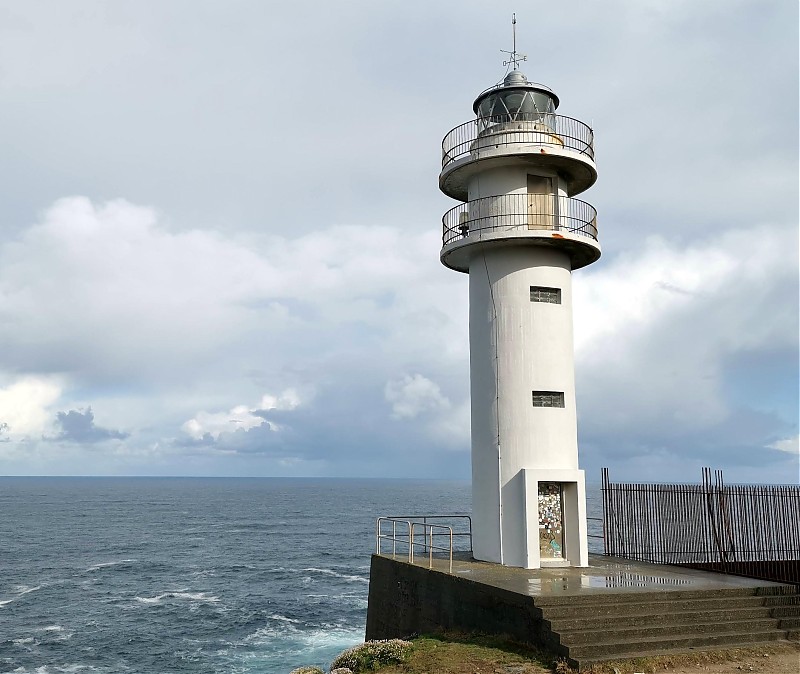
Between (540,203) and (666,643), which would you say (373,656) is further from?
(540,203)

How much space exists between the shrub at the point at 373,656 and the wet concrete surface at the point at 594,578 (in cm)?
235

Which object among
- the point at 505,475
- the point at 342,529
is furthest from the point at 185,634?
the point at 342,529

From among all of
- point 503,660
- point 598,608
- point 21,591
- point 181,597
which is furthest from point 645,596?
point 21,591

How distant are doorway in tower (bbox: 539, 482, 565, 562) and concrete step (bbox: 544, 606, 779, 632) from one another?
539cm

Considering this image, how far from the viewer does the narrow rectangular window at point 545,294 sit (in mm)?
20125

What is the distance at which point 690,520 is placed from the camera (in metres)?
20.4

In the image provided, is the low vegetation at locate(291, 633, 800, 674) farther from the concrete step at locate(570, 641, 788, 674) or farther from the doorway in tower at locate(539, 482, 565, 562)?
the doorway in tower at locate(539, 482, 565, 562)

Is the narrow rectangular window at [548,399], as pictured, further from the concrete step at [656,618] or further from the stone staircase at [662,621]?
the concrete step at [656,618]

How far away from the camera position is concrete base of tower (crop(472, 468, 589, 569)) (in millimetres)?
18656

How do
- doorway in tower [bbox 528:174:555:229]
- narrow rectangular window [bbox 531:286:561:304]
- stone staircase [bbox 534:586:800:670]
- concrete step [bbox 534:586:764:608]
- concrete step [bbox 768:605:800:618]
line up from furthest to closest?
doorway in tower [bbox 528:174:555:229], narrow rectangular window [bbox 531:286:561:304], concrete step [bbox 768:605:800:618], concrete step [bbox 534:586:764:608], stone staircase [bbox 534:586:800:670]

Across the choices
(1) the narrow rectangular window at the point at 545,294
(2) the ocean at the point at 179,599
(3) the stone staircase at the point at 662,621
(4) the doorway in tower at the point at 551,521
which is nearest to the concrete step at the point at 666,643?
(3) the stone staircase at the point at 662,621

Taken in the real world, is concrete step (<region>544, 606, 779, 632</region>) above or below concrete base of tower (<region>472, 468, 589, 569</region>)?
below

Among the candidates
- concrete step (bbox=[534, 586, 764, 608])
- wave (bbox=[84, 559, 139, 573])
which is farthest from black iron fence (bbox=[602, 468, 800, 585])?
wave (bbox=[84, 559, 139, 573])

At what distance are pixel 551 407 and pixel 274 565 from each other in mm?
36354
